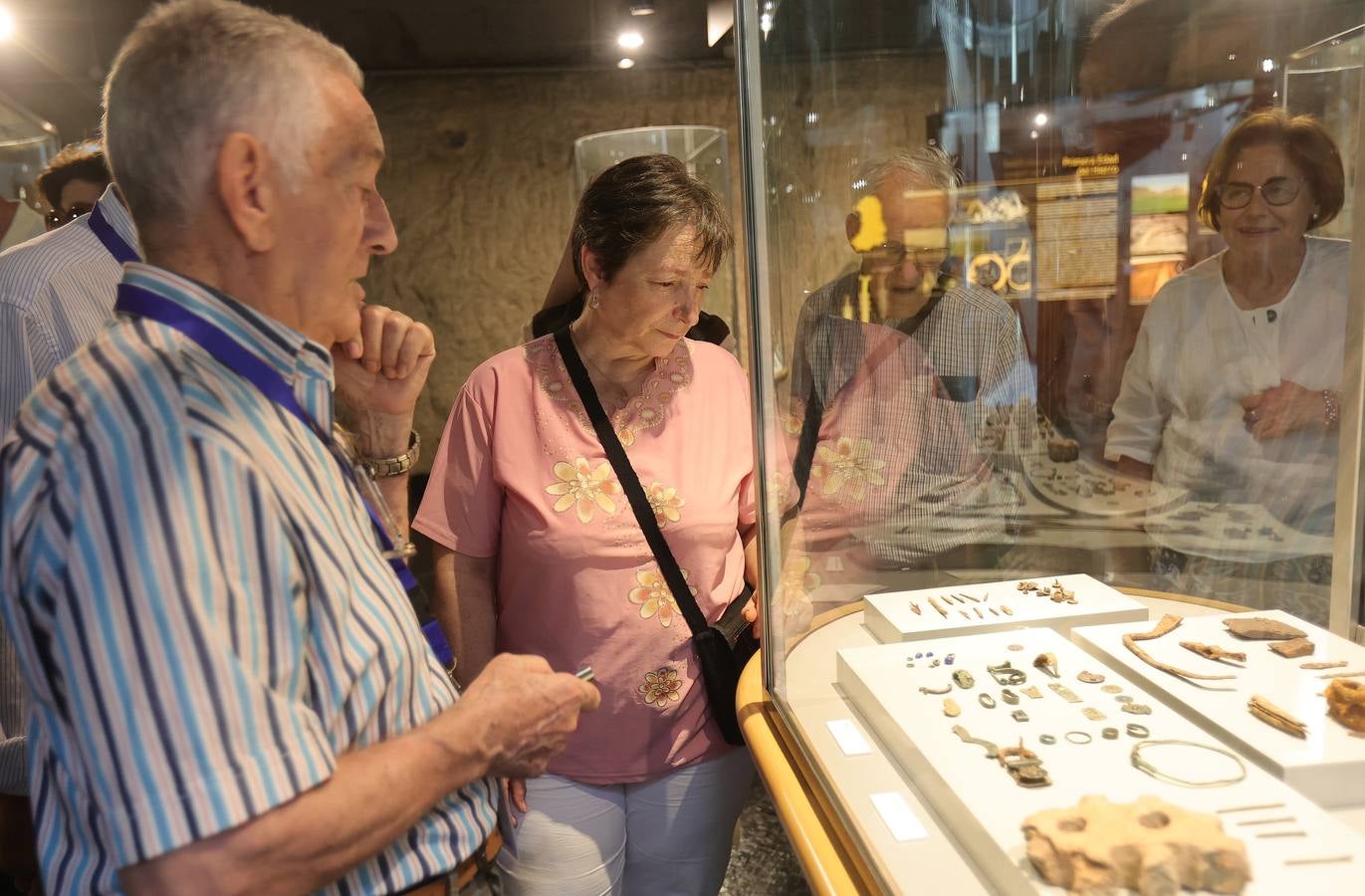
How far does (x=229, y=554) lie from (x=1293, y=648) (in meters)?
1.32

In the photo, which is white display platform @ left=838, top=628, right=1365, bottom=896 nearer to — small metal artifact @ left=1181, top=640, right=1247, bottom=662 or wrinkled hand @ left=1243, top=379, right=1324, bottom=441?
small metal artifact @ left=1181, top=640, right=1247, bottom=662

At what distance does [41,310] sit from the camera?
4.91 ft

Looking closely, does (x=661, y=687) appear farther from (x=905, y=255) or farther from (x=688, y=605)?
(x=905, y=255)

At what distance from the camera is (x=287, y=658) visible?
0.75m

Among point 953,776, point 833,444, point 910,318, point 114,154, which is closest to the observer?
point 114,154

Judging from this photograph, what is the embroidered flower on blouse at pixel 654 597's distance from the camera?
5.40 ft

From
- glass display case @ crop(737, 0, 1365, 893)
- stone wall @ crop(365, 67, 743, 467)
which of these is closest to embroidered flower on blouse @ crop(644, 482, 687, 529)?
glass display case @ crop(737, 0, 1365, 893)

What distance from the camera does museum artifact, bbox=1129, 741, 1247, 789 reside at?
100cm

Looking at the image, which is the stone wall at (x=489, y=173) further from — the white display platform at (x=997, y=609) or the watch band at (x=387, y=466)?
the watch band at (x=387, y=466)

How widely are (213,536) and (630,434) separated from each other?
3.38 feet

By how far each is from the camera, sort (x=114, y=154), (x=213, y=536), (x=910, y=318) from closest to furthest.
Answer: (x=213, y=536) < (x=114, y=154) < (x=910, y=318)

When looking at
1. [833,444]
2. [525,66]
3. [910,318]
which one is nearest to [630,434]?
[833,444]

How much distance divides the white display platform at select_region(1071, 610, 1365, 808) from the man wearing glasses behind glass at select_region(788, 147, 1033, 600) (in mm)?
325

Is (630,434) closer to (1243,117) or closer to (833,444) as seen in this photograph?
(833,444)
